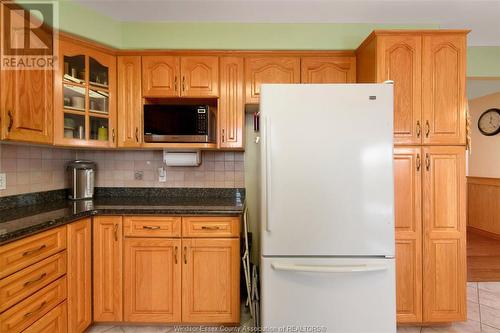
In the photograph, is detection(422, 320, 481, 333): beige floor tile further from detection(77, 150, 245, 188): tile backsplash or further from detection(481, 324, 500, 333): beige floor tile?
detection(77, 150, 245, 188): tile backsplash

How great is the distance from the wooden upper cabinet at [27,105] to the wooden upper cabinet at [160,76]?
649 mm

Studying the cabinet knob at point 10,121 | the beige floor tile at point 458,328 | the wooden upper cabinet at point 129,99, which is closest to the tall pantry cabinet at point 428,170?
the beige floor tile at point 458,328

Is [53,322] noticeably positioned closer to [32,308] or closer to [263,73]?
[32,308]

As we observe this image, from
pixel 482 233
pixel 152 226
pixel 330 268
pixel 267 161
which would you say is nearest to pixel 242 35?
pixel 267 161

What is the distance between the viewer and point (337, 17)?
2135mm

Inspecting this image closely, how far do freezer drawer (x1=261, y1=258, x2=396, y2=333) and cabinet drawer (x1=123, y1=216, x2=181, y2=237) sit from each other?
0.72 meters

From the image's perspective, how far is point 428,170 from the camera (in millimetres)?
1852

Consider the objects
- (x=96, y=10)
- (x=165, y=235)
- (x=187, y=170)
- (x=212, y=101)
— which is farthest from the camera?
(x=187, y=170)

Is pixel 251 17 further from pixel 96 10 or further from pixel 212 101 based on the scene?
pixel 96 10

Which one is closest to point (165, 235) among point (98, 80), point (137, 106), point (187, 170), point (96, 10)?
point (187, 170)

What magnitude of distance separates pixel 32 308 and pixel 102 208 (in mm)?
676

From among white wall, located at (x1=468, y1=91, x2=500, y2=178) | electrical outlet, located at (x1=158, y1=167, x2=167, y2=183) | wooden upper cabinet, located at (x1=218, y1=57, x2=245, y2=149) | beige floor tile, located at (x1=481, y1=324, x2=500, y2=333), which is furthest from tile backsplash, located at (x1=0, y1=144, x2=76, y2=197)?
white wall, located at (x1=468, y1=91, x2=500, y2=178)

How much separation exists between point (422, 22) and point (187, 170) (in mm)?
2446

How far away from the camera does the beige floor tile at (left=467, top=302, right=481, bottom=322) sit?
6.81 ft
